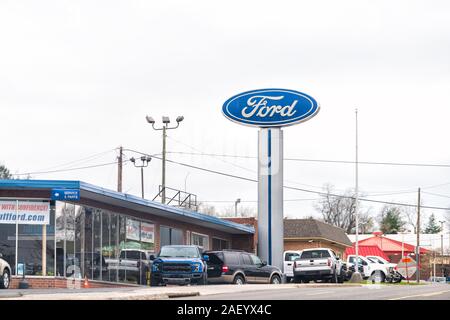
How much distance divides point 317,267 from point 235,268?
6.36 meters

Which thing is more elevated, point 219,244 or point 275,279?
point 219,244

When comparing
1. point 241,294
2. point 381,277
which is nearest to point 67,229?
point 241,294

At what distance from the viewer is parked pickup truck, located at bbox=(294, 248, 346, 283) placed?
42.6 meters

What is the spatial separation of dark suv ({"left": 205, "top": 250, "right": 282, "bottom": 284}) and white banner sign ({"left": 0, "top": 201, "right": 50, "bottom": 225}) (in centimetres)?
701

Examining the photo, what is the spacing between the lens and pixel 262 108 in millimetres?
48562

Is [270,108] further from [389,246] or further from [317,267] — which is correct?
[389,246]

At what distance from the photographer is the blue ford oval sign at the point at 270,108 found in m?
47.8

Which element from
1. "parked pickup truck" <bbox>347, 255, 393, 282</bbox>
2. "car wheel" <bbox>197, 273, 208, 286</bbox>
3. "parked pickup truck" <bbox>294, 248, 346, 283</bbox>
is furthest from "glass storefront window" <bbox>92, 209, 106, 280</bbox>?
"parked pickup truck" <bbox>347, 255, 393, 282</bbox>

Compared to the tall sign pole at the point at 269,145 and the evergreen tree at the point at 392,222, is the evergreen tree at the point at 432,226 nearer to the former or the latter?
the evergreen tree at the point at 392,222

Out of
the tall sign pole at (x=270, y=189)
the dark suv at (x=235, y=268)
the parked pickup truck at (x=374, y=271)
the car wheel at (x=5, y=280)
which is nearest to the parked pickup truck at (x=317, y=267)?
the dark suv at (x=235, y=268)

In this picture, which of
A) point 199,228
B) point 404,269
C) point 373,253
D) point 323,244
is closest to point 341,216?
point 373,253

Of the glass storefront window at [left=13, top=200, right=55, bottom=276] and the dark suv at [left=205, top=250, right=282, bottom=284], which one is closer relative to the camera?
the glass storefront window at [left=13, top=200, right=55, bottom=276]

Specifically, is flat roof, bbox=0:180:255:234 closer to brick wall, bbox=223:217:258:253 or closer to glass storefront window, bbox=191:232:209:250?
glass storefront window, bbox=191:232:209:250
